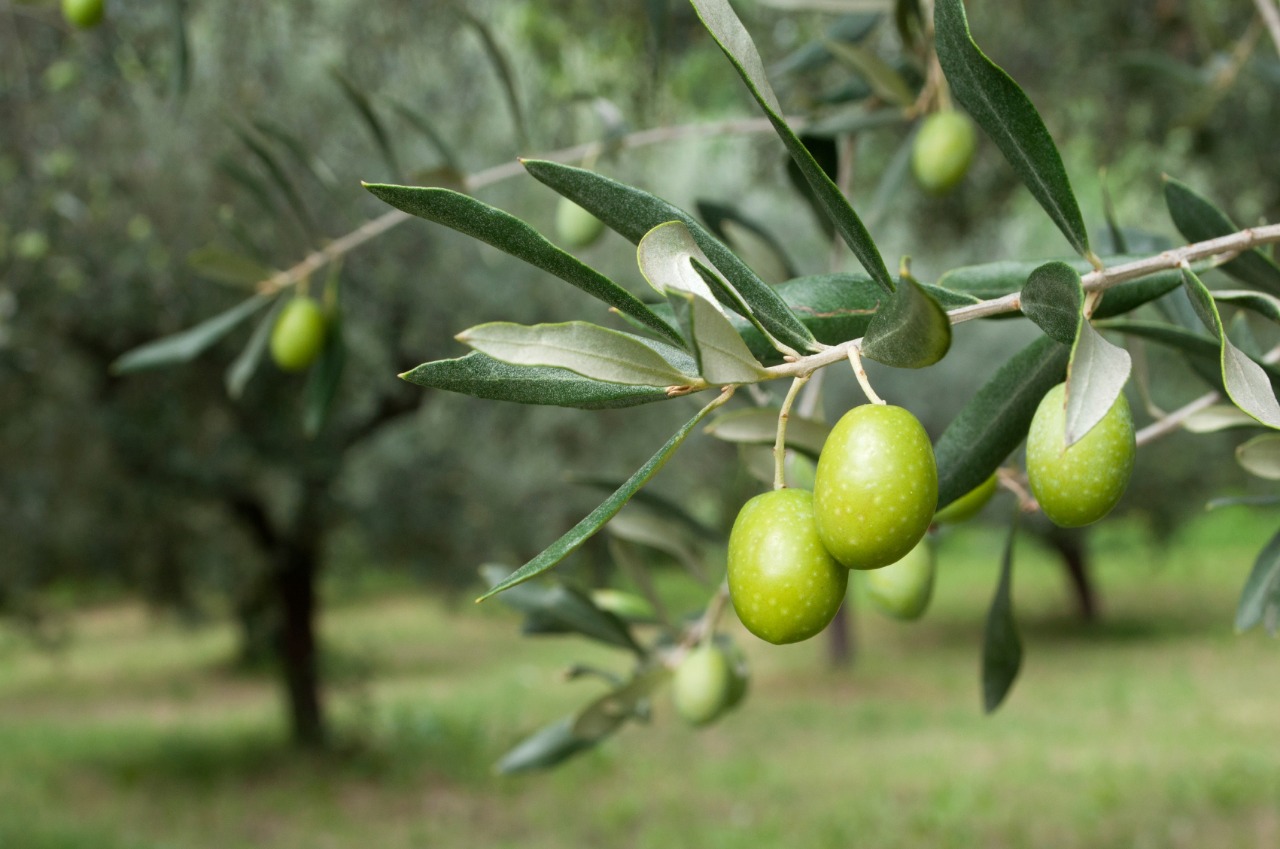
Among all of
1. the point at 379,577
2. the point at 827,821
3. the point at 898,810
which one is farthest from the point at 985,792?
the point at 379,577

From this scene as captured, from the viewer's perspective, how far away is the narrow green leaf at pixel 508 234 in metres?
0.50

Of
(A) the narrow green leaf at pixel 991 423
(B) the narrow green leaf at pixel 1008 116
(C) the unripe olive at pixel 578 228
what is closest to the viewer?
(B) the narrow green leaf at pixel 1008 116

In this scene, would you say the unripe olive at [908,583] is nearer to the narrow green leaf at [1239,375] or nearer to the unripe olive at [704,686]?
the unripe olive at [704,686]

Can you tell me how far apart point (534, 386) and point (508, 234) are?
0.25ft

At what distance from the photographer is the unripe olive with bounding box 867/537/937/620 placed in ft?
3.27

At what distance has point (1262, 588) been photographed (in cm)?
92

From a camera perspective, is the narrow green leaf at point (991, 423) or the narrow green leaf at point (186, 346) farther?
the narrow green leaf at point (186, 346)

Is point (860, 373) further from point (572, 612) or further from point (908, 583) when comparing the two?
point (572, 612)

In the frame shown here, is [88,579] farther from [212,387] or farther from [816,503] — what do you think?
[816,503]

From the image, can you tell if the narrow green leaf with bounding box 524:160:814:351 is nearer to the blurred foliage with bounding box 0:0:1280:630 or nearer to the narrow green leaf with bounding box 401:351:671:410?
the narrow green leaf with bounding box 401:351:671:410

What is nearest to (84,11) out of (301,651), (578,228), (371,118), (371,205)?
(371,118)

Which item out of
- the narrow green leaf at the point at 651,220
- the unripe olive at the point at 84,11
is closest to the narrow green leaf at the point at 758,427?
the narrow green leaf at the point at 651,220

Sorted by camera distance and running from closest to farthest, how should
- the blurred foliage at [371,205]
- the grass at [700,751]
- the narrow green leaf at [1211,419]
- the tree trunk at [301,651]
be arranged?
the narrow green leaf at [1211,419] → the blurred foliage at [371,205] → the grass at [700,751] → the tree trunk at [301,651]

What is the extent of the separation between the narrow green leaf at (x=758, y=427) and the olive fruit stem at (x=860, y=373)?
30 cm
